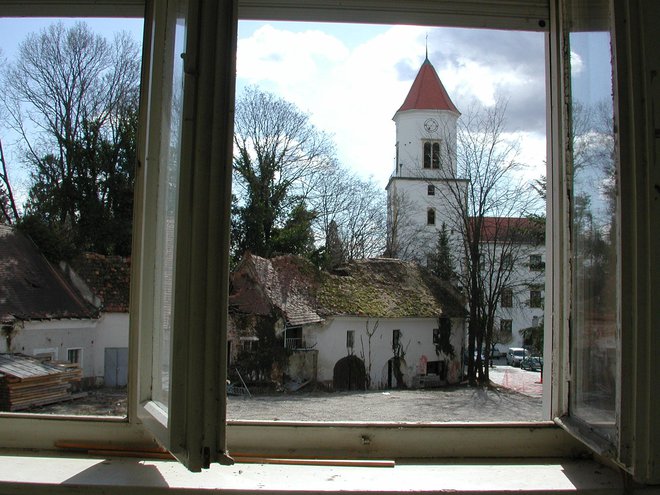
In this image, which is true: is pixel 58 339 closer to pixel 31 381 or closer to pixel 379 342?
pixel 31 381

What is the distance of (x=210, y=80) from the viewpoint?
776 millimetres

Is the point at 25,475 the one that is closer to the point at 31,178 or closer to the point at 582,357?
Answer: the point at 31,178

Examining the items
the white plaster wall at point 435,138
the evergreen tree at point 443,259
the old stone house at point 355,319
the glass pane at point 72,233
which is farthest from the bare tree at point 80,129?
the evergreen tree at point 443,259

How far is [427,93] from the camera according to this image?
214 centimetres

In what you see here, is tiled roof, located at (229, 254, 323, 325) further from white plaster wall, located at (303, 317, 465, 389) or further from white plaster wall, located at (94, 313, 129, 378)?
white plaster wall, located at (94, 313, 129, 378)

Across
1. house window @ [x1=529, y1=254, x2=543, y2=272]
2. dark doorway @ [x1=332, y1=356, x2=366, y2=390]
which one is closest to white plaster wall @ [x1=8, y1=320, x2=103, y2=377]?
dark doorway @ [x1=332, y1=356, x2=366, y2=390]

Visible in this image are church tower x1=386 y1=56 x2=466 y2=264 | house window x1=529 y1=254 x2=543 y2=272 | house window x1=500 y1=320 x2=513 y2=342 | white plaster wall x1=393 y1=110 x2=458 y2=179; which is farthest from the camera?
church tower x1=386 y1=56 x2=466 y2=264

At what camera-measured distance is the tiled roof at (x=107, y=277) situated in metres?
1.19

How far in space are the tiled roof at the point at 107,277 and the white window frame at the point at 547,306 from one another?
0.17 m

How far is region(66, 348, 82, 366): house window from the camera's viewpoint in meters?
1.25

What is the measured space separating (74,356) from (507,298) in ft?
5.51

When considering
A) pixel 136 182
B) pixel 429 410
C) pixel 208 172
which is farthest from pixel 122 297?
pixel 429 410

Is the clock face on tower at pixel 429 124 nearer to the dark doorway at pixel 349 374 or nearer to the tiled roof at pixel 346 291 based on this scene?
the tiled roof at pixel 346 291

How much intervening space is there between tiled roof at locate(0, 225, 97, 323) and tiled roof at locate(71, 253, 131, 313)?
0.05m
